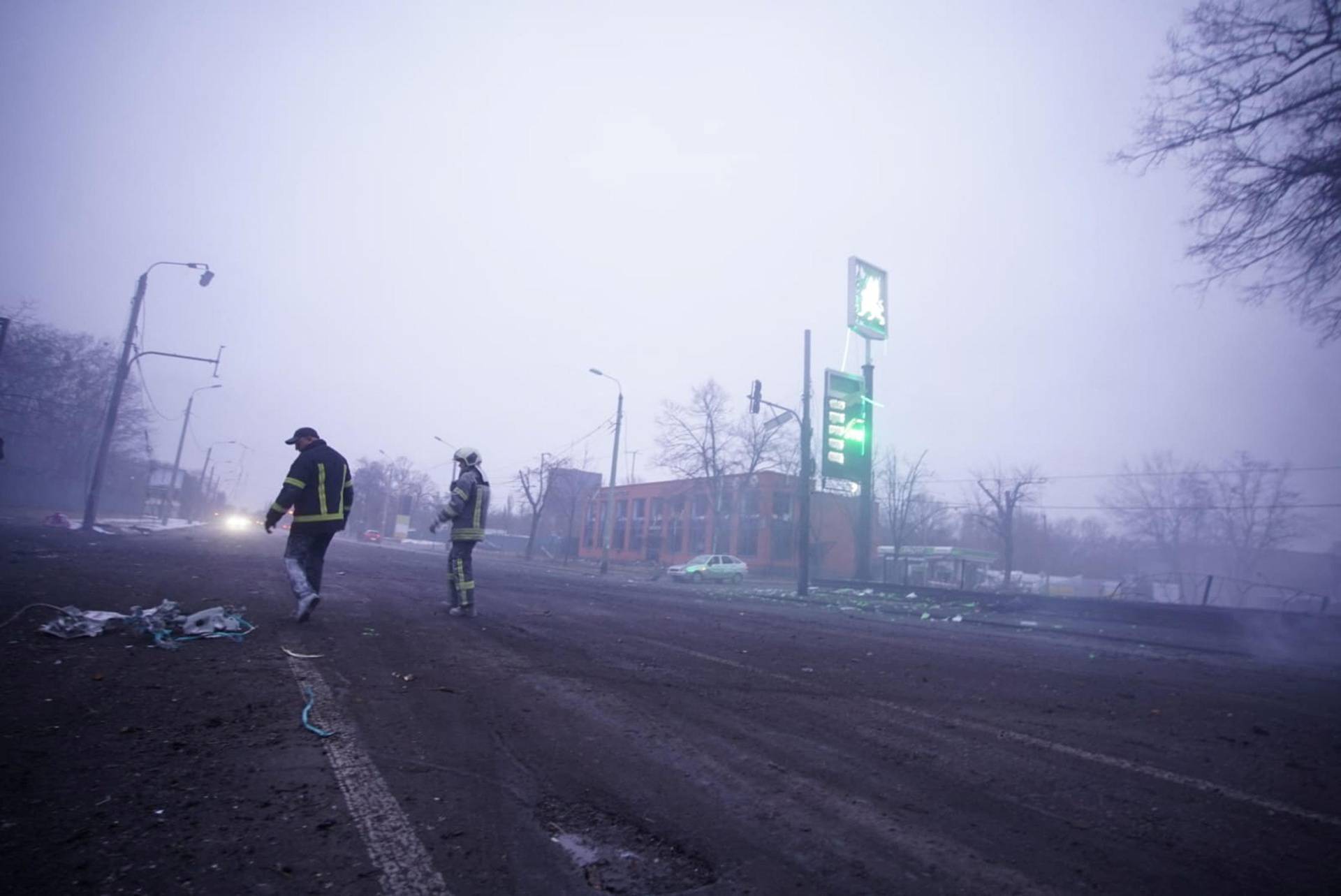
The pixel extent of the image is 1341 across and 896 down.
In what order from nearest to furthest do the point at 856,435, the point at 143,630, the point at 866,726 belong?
1. the point at 866,726
2. the point at 143,630
3. the point at 856,435

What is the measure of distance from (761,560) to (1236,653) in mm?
41162

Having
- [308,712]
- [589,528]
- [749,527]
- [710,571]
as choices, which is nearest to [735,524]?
[749,527]

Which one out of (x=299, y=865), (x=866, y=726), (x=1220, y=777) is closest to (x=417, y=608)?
(x=866, y=726)

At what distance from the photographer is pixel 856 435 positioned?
25922 millimetres

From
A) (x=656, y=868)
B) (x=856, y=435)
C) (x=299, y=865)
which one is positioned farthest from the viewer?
(x=856, y=435)

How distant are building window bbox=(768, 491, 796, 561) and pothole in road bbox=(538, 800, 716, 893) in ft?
172

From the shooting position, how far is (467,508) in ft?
27.7

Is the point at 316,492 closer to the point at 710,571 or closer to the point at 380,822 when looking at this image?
the point at 380,822

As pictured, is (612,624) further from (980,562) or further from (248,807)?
(980,562)

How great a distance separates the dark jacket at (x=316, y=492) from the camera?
21.6 ft

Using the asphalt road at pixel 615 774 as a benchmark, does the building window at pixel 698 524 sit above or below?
above

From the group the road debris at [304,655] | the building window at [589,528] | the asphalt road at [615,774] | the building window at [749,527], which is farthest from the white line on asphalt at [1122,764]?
the building window at [589,528]

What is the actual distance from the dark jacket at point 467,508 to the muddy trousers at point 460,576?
109mm

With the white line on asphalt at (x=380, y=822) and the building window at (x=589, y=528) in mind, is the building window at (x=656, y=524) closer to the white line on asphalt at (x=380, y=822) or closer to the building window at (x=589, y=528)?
the building window at (x=589, y=528)
